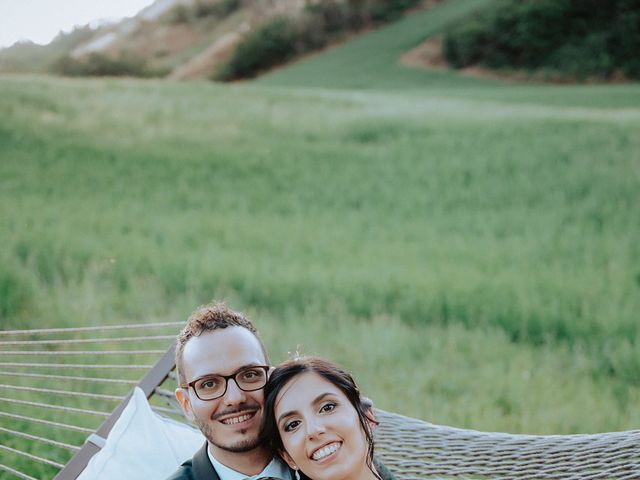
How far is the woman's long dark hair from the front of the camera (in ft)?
4.81

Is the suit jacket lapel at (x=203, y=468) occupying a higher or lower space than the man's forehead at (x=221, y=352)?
lower

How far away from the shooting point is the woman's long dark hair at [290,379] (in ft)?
4.81

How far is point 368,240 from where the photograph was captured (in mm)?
4770

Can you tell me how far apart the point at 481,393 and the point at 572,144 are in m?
4.43

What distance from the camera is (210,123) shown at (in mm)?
7727

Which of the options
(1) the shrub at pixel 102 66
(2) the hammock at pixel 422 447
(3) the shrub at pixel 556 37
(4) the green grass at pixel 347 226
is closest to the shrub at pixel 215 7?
(1) the shrub at pixel 102 66

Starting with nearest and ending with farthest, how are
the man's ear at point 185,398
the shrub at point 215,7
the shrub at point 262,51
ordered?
the man's ear at point 185,398 < the shrub at point 215,7 < the shrub at point 262,51

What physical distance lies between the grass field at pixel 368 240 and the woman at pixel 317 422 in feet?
4.79

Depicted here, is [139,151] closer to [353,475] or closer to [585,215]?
[585,215]

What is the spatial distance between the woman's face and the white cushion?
0.34 meters

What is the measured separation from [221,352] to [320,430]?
0.25 meters

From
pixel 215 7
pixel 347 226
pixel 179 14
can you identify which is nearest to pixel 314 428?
pixel 347 226

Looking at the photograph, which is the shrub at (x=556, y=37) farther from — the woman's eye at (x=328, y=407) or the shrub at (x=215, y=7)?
the woman's eye at (x=328, y=407)

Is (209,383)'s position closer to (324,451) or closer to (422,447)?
(324,451)
